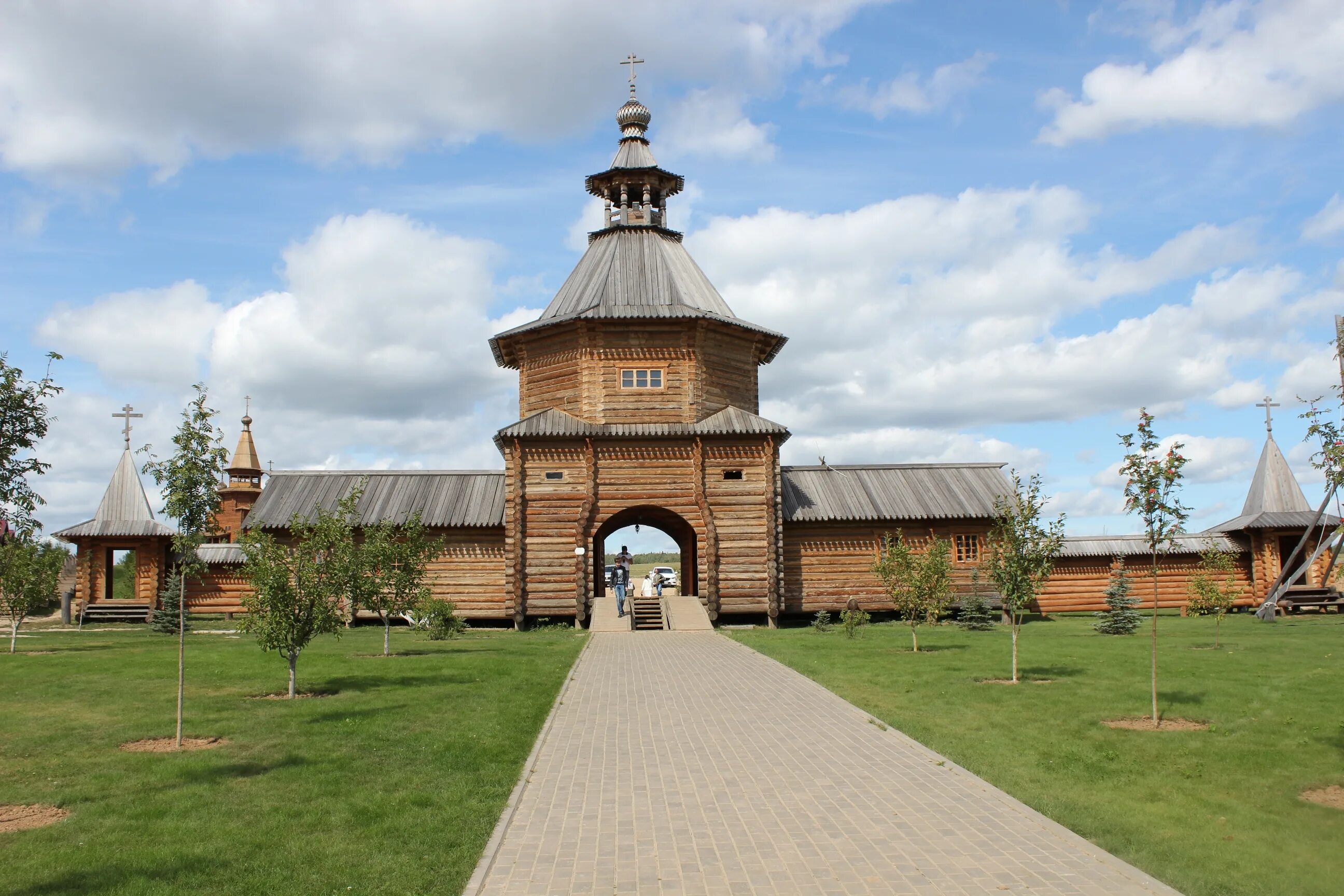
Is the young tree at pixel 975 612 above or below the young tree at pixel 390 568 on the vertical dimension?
below

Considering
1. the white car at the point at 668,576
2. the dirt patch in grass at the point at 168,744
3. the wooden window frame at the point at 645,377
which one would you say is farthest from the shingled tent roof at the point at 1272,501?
the dirt patch in grass at the point at 168,744

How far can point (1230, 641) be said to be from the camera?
77.2 feet

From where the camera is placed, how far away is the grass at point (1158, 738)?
752 cm

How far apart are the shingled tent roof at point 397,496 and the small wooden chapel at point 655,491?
8 cm

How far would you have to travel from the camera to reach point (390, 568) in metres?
21.1

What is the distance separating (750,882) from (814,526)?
84.6 feet

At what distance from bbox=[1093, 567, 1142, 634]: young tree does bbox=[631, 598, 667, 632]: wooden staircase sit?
12686 millimetres

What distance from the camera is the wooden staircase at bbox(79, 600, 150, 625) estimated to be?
35.9 m

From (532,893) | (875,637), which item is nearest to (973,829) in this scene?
(532,893)

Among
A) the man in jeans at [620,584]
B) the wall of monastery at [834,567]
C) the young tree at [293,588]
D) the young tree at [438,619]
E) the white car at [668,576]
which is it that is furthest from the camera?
the white car at [668,576]

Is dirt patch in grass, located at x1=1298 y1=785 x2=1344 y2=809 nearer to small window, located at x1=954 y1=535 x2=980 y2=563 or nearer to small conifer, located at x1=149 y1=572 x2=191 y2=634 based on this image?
small window, located at x1=954 y1=535 x2=980 y2=563

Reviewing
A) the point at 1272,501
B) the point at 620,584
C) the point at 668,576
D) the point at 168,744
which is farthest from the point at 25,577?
the point at 668,576

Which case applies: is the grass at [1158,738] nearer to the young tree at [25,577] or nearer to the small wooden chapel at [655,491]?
the small wooden chapel at [655,491]

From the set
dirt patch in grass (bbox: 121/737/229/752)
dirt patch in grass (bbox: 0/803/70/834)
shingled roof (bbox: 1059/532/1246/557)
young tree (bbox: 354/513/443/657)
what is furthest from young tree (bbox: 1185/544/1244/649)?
dirt patch in grass (bbox: 0/803/70/834)
